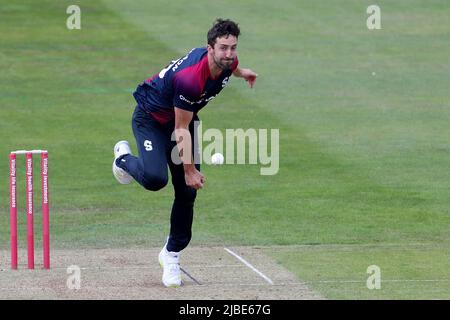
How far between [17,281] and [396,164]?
24.4ft

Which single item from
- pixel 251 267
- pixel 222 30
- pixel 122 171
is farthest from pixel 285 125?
pixel 222 30

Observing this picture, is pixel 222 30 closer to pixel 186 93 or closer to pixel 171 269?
pixel 186 93

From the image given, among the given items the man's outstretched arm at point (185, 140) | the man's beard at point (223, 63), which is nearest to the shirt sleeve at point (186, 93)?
the man's outstretched arm at point (185, 140)

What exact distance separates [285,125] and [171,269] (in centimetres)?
898

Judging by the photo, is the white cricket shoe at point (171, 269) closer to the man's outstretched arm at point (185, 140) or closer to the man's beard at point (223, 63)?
the man's outstretched arm at point (185, 140)

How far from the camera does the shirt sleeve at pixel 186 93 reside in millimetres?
9023

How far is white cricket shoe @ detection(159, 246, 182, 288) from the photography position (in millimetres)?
9547

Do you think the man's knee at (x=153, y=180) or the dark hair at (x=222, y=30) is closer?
the dark hair at (x=222, y=30)

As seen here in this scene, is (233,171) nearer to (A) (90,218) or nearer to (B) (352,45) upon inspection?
(A) (90,218)

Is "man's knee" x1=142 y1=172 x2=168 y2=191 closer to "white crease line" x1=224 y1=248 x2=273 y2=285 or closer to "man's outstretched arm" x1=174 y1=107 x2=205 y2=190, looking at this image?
"man's outstretched arm" x1=174 y1=107 x2=205 y2=190

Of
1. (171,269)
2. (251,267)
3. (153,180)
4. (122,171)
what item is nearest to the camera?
(153,180)

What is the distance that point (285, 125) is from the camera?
60.2ft

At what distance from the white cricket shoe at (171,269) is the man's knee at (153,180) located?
0.61 meters

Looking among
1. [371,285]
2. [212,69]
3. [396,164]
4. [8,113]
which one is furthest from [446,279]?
[8,113]
